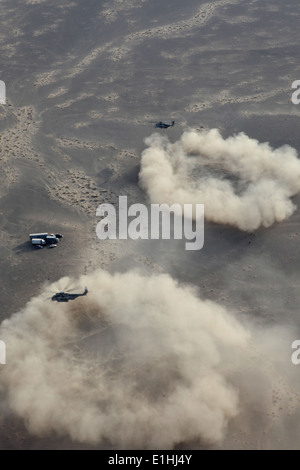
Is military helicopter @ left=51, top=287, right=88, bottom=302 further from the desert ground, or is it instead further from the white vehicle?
the white vehicle

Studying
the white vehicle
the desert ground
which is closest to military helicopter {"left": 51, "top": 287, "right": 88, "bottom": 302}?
the desert ground

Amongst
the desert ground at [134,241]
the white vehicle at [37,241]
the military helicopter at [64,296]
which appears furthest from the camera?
the white vehicle at [37,241]

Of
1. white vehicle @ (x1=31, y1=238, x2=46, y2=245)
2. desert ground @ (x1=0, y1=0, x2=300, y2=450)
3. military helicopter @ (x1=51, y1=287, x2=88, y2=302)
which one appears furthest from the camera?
white vehicle @ (x1=31, y1=238, x2=46, y2=245)

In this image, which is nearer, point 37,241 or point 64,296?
point 64,296

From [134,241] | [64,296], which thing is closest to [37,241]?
[64,296]

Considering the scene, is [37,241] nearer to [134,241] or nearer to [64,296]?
[64,296]

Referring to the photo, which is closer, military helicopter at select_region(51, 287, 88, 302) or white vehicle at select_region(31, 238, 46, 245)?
military helicopter at select_region(51, 287, 88, 302)

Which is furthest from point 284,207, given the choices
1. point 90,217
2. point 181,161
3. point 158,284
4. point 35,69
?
point 35,69

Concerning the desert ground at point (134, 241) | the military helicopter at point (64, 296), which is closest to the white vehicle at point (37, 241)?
the desert ground at point (134, 241)

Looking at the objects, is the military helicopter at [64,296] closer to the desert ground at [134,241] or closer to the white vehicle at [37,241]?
the desert ground at [134,241]
